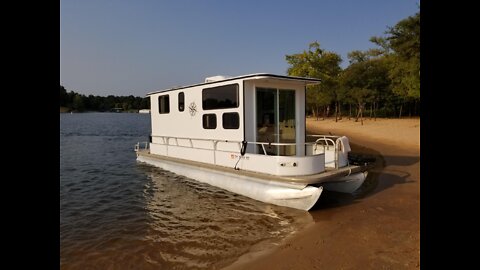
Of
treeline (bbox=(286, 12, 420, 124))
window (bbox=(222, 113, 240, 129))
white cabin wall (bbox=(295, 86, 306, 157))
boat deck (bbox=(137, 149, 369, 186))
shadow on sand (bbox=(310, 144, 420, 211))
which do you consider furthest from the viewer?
treeline (bbox=(286, 12, 420, 124))

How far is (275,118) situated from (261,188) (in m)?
2.46

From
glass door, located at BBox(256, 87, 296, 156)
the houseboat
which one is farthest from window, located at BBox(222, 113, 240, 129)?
glass door, located at BBox(256, 87, 296, 156)

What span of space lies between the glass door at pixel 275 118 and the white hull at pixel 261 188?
1299 millimetres

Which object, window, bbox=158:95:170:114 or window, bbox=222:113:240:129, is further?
window, bbox=158:95:170:114

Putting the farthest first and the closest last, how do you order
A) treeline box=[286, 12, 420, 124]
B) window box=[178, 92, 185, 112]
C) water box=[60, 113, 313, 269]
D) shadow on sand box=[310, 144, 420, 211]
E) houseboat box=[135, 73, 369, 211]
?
treeline box=[286, 12, 420, 124], window box=[178, 92, 185, 112], shadow on sand box=[310, 144, 420, 211], houseboat box=[135, 73, 369, 211], water box=[60, 113, 313, 269]

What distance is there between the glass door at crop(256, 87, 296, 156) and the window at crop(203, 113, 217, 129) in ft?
5.29

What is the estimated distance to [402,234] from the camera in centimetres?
638

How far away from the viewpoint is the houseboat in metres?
8.48

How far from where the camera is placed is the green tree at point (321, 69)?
3856cm

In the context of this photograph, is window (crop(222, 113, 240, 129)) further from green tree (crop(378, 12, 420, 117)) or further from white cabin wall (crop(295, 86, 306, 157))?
green tree (crop(378, 12, 420, 117))

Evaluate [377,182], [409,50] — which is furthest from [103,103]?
[377,182]

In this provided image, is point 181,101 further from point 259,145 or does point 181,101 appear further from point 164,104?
point 259,145
